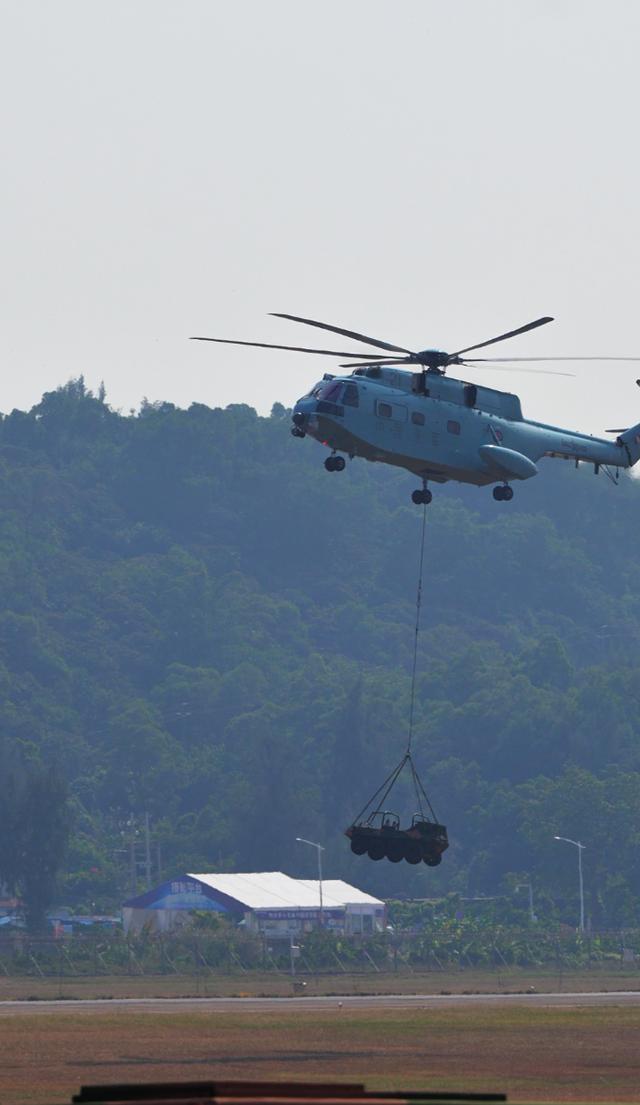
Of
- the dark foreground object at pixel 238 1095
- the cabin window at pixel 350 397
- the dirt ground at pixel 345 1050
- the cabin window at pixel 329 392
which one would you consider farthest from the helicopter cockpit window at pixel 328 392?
the dark foreground object at pixel 238 1095

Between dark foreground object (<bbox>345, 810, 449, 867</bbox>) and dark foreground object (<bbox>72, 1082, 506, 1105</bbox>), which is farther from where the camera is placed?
dark foreground object (<bbox>345, 810, 449, 867</bbox>)

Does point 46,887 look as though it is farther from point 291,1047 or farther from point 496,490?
point 496,490

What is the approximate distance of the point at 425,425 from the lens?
184ft

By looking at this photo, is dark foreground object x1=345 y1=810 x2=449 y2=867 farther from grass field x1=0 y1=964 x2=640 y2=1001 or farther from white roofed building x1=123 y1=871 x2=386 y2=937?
white roofed building x1=123 y1=871 x2=386 y2=937

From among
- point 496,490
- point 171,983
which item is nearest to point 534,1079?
point 496,490

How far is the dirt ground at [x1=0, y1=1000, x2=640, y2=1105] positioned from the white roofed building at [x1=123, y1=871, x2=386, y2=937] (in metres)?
67.8

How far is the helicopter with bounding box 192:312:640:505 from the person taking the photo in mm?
54656

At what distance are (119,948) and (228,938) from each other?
7873 millimetres

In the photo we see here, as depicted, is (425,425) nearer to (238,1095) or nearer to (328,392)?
(328,392)

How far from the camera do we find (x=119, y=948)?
A: 14188cm

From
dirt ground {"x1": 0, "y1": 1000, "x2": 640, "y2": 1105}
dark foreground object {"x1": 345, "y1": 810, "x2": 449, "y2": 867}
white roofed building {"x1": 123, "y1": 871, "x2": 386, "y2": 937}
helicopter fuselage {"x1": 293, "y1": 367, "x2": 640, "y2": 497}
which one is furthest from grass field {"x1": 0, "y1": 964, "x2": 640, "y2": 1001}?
helicopter fuselage {"x1": 293, "y1": 367, "x2": 640, "y2": 497}

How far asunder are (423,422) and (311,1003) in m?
50.4

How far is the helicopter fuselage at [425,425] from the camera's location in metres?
54.7

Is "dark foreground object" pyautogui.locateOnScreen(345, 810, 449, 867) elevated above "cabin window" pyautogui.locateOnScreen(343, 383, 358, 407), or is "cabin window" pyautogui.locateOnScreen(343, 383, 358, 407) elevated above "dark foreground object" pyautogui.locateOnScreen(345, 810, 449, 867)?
"cabin window" pyautogui.locateOnScreen(343, 383, 358, 407)
